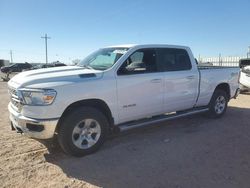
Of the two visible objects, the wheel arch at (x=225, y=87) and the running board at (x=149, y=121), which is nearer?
the running board at (x=149, y=121)

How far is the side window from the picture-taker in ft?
18.7

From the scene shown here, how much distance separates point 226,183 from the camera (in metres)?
4.06

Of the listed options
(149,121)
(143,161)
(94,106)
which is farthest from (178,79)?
(143,161)

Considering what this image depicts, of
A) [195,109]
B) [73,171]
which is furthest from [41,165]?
[195,109]

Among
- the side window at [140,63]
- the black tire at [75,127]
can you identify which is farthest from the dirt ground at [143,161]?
the side window at [140,63]

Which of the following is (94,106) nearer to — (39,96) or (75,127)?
(75,127)

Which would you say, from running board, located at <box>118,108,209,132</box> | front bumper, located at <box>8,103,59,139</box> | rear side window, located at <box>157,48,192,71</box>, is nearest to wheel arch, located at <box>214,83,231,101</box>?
running board, located at <box>118,108,209,132</box>

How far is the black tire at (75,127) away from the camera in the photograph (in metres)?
4.89

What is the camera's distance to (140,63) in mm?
6008

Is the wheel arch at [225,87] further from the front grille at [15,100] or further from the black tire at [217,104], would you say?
the front grille at [15,100]

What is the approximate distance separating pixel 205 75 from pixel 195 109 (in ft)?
Result: 2.96

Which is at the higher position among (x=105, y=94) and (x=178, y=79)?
(x=178, y=79)

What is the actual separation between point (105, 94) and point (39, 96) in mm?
1193

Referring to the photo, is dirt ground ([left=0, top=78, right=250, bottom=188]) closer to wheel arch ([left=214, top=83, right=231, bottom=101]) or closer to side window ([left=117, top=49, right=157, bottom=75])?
side window ([left=117, top=49, right=157, bottom=75])
